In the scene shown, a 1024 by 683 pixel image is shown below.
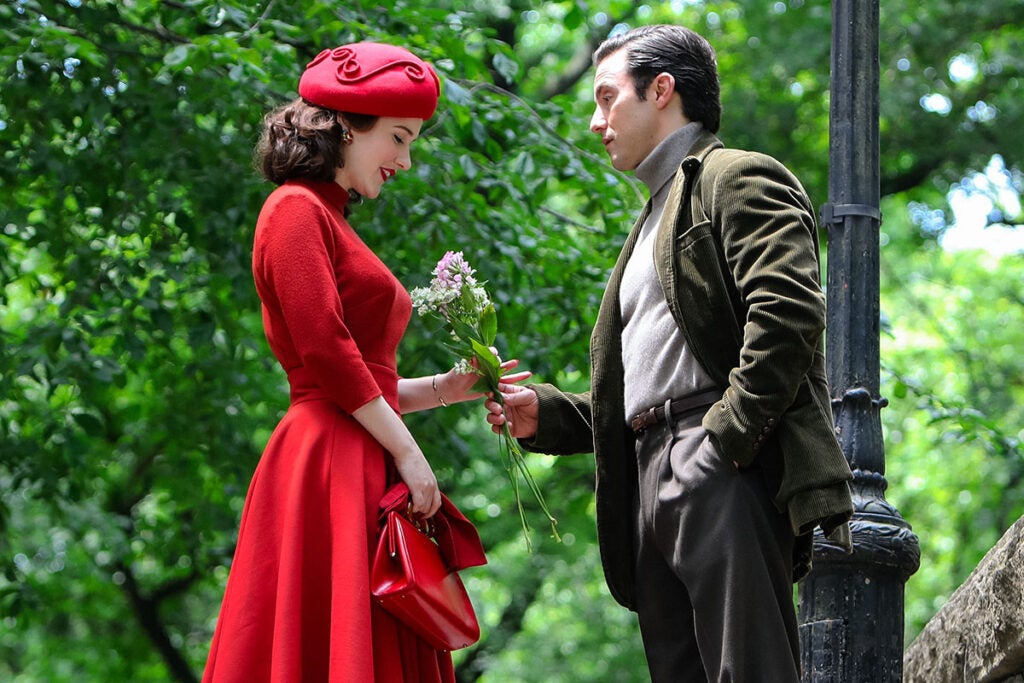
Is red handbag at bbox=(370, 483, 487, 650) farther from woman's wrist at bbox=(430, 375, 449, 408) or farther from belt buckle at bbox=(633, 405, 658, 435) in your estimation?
belt buckle at bbox=(633, 405, 658, 435)

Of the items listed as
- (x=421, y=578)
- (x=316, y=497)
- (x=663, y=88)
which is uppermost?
(x=663, y=88)

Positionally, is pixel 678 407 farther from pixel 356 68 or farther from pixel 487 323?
pixel 356 68

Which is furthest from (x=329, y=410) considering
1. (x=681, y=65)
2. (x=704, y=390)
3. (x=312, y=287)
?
(x=681, y=65)

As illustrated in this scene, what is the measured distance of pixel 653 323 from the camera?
10.7 feet

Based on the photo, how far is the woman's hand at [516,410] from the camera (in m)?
3.61

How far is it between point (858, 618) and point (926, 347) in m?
14.5

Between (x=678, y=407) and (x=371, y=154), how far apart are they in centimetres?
Answer: 106

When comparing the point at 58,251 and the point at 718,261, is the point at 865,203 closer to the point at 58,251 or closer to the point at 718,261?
the point at 718,261

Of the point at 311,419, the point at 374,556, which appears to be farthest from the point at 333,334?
the point at 374,556

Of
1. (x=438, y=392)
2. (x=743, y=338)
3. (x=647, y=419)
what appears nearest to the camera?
(x=743, y=338)

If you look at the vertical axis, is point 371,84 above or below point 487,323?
above

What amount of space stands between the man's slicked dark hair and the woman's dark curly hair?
2.24 feet

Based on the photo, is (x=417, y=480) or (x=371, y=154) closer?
(x=417, y=480)

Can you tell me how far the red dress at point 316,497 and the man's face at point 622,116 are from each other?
0.67 meters
